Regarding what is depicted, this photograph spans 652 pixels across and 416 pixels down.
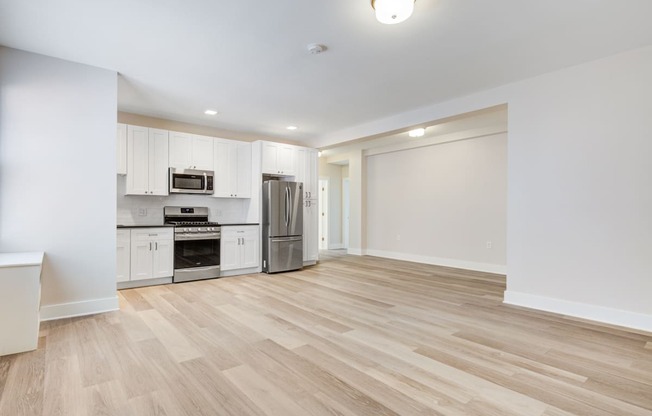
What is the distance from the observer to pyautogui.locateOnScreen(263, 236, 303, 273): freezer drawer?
5.87 meters

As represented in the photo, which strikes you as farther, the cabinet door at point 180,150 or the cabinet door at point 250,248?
the cabinet door at point 250,248

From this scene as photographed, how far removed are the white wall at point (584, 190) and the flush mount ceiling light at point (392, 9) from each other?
235 centimetres

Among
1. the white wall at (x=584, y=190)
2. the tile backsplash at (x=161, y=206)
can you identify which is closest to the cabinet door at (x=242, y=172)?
the tile backsplash at (x=161, y=206)

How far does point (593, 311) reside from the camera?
11.2 feet

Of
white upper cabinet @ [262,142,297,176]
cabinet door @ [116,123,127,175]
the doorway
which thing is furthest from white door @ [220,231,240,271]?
the doorway

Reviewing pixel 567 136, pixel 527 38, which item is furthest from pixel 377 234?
pixel 527 38

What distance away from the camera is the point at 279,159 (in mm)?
6281

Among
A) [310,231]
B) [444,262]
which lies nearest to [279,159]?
[310,231]

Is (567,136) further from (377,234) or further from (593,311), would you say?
(377,234)

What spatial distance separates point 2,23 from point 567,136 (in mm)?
5490

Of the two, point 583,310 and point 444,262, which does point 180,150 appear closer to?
point 444,262

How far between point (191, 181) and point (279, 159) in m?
1.66

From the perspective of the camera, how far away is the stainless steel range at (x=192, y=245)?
506 centimetres

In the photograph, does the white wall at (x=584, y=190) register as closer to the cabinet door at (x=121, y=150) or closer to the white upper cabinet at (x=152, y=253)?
the white upper cabinet at (x=152, y=253)
